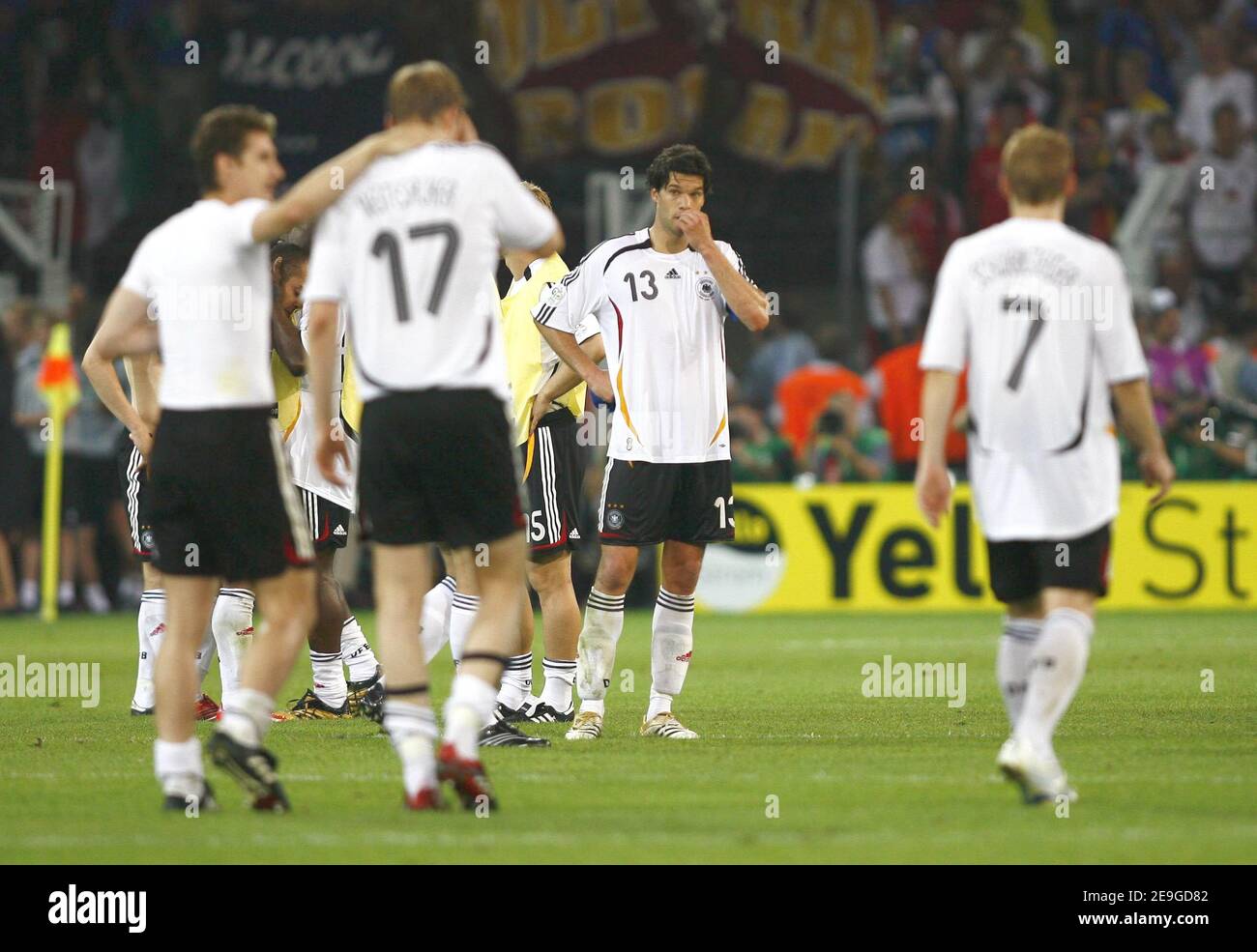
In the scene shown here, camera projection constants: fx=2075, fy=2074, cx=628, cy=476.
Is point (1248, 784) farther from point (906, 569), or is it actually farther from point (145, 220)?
point (145, 220)

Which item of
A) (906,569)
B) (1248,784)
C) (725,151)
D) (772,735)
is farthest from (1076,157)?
(1248,784)

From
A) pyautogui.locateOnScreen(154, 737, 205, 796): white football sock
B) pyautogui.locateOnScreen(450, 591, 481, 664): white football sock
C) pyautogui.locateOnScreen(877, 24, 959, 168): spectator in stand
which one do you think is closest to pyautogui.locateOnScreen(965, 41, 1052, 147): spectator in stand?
pyautogui.locateOnScreen(877, 24, 959, 168): spectator in stand

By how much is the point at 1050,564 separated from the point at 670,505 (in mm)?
2629

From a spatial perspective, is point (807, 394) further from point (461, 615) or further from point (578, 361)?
point (461, 615)

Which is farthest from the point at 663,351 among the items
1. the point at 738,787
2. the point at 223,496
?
the point at 223,496

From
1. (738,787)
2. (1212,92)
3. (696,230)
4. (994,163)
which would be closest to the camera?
(738,787)

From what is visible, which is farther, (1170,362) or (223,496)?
(1170,362)

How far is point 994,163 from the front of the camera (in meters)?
20.8

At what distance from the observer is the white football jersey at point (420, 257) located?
6828 millimetres

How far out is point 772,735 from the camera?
372 inches

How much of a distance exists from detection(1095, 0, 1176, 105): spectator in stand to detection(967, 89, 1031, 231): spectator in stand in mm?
1614

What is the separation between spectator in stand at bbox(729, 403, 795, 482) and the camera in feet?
62.1

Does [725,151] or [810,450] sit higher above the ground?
[725,151]
